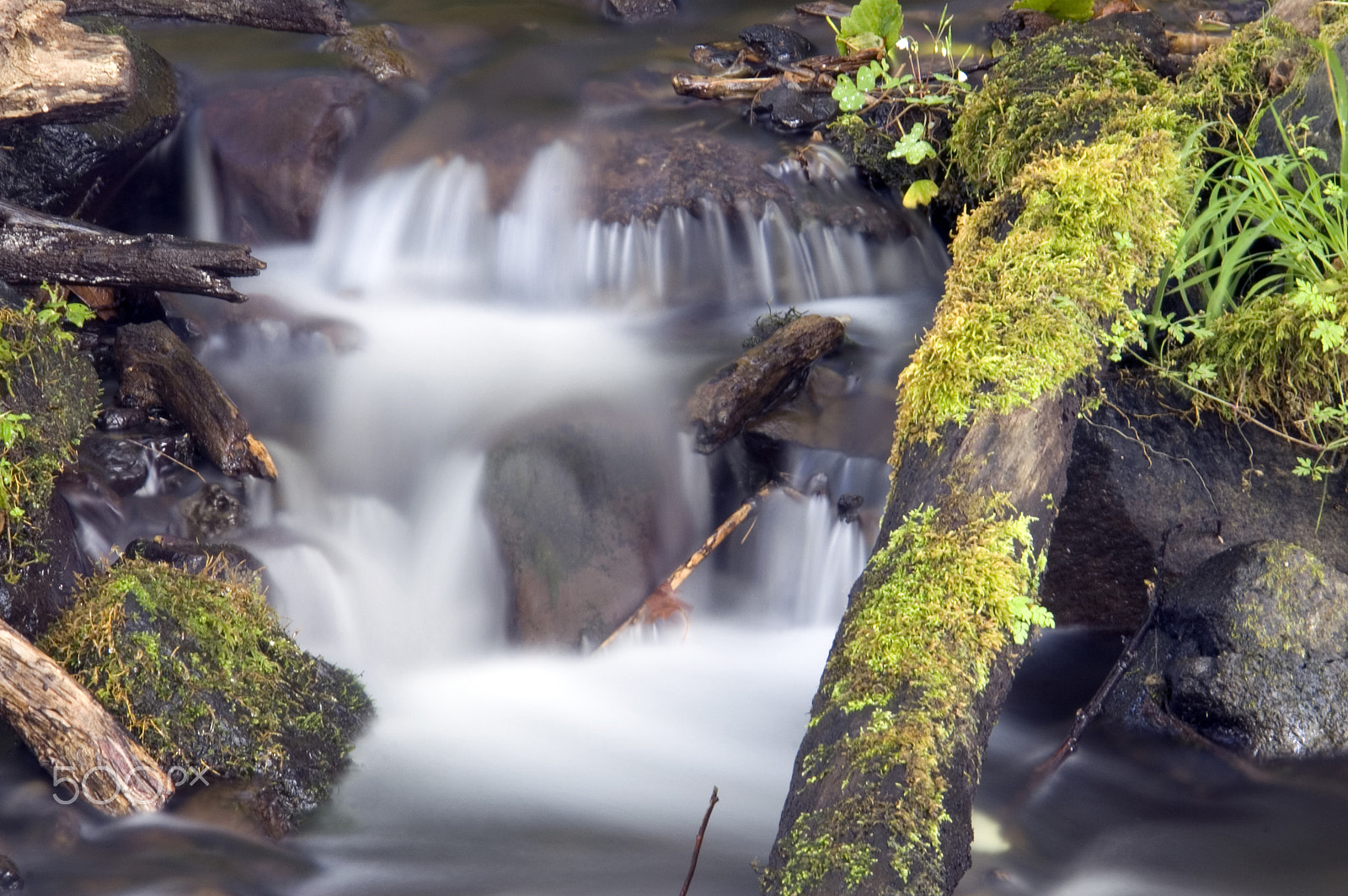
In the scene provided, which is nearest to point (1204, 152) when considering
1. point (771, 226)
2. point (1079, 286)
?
point (1079, 286)

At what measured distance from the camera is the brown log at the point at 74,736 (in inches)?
116

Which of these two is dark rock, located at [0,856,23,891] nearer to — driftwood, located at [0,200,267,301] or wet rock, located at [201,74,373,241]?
driftwood, located at [0,200,267,301]

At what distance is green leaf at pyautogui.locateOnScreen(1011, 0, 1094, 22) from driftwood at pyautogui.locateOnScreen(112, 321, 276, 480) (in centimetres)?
495

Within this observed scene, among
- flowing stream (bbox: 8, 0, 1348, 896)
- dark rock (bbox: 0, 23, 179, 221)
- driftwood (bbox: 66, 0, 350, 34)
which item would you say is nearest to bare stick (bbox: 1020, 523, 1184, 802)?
flowing stream (bbox: 8, 0, 1348, 896)

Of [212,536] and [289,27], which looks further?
[289,27]

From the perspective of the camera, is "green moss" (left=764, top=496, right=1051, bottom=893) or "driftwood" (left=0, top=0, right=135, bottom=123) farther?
"driftwood" (left=0, top=0, right=135, bottom=123)

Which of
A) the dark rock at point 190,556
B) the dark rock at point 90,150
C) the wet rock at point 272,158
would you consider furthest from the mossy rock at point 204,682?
the wet rock at point 272,158

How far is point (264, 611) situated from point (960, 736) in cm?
238

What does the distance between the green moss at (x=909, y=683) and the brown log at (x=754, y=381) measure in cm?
189

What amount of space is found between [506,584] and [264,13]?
4725 millimetres

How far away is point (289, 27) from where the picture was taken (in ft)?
22.9

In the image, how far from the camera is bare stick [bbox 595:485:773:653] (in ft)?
14.3

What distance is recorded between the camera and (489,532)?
177 inches

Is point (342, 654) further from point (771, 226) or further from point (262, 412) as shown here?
point (771, 226)
